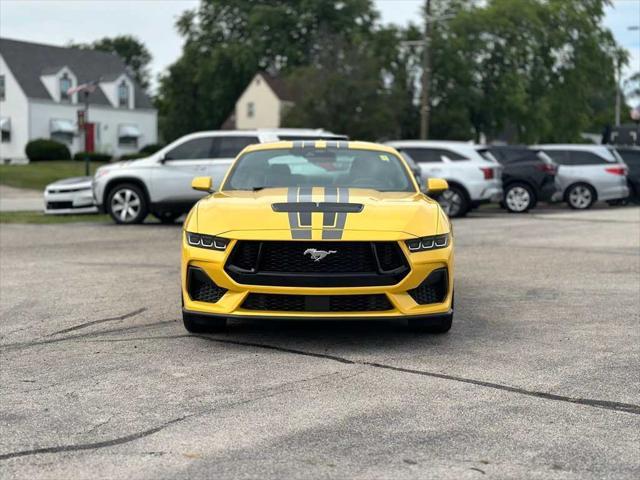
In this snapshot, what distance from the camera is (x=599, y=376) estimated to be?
19.4ft

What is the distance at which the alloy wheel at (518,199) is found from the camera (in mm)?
24281

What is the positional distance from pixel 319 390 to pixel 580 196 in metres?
21.8

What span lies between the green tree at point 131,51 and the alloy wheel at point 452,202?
82653 millimetres

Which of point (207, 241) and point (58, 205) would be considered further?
point (58, 205)

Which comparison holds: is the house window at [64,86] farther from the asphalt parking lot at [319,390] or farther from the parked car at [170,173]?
the asphalt parking lot at [319,390]

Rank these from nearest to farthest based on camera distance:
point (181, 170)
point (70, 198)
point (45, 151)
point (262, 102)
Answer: point (181, 170) → point (70, 198) → point (45, 151) → point (262, 102)

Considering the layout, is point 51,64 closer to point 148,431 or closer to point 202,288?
point 202,288

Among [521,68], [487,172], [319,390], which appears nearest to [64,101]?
[521,68]

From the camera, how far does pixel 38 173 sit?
1751 inches

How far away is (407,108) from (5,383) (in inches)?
1928

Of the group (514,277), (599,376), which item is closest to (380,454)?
(599,376)

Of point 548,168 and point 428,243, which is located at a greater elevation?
point 548,168

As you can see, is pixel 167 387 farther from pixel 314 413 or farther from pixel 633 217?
pixel 633 217

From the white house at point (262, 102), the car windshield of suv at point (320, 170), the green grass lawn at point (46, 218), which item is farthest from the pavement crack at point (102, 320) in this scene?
the white house at point (262, 102)
